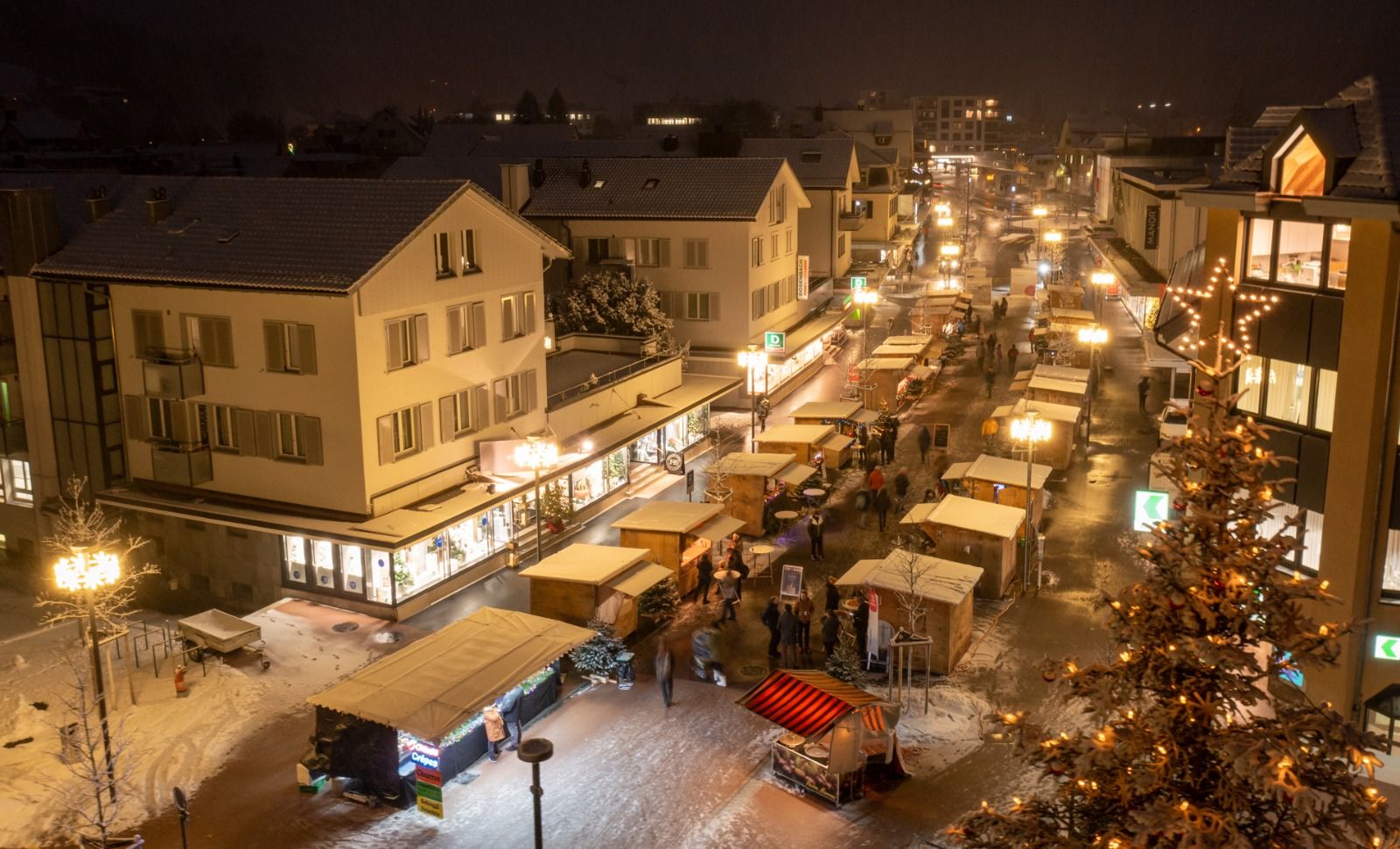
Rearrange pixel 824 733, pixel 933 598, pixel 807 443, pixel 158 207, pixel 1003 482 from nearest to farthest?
pixel 824 733
pixel 933 598
pixel 158 207
pixel 1003 482
pixel 807 443

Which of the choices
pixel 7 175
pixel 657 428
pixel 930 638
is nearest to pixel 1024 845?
pixel 930 638

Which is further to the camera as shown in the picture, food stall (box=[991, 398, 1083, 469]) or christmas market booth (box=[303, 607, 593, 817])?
food stall (box=[991, 398, 1083, 469])

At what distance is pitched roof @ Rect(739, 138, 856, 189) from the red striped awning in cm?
5068

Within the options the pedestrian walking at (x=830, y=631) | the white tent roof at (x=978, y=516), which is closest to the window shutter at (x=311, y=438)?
the pedestrian walking at (x=830, y=631)

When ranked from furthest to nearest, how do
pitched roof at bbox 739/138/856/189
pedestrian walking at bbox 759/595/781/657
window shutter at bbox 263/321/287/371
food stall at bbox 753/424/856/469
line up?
1. pitched roof at bbox 739/138/856/189
2. food stall at bbox 753/424/856/469
3. window shutter at bbox 263/321/287/371
4. pedestrian walking at bbox 759/595/781/657

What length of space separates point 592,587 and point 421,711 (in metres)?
7.29

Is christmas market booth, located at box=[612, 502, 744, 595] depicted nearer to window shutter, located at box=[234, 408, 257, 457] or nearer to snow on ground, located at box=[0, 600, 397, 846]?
snow on ground, located at box=[0, 600, 397, 846]

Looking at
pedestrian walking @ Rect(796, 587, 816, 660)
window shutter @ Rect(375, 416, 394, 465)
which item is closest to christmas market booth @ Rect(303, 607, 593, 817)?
pedestrian walking @ Rect(796, 587, 816, 660)

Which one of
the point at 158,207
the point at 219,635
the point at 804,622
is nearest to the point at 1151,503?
the point at 804,622

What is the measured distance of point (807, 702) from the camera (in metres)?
20.6

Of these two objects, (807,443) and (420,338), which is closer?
(420,338)

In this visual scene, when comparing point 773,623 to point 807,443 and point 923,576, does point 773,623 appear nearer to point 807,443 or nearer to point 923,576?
point 923,576

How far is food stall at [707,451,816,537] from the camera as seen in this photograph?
3541 centimetres

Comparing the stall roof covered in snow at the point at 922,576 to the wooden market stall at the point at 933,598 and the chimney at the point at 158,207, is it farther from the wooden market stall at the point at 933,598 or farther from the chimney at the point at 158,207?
the chimney at the point at 158,207
